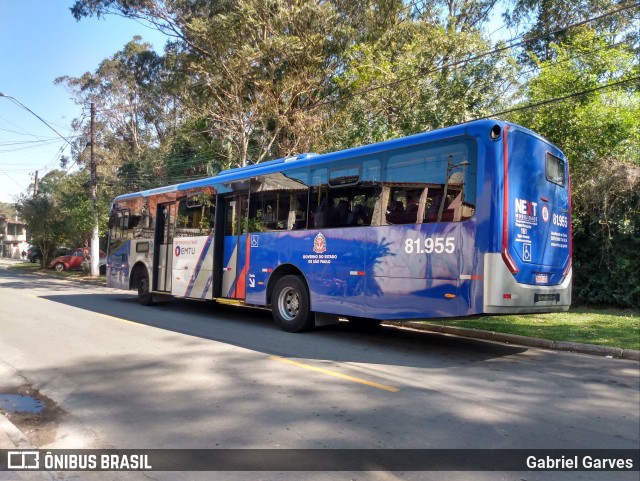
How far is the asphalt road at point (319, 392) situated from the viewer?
427 cm

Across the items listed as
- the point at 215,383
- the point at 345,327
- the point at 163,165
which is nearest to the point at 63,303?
the point at 345,327

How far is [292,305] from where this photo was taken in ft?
32.4

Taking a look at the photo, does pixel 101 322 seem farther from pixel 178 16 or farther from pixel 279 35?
pixel 178 16

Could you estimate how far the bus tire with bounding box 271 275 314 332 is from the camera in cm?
942

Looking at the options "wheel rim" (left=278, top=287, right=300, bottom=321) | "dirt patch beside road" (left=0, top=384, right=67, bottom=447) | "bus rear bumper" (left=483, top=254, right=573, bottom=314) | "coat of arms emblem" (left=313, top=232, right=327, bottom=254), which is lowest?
"dirt patch beside road" (left=0, top=384, right=67, bottom=447)

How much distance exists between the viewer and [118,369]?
22.0 feet

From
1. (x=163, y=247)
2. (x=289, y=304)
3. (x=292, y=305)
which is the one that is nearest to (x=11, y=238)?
(x=163, y=247)

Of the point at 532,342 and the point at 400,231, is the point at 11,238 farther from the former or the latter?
the point at 532,342

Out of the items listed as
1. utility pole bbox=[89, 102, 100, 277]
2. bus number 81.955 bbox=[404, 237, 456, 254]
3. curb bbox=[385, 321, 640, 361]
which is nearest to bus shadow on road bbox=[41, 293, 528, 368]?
curb bbox=[385, 321, 640, 361]

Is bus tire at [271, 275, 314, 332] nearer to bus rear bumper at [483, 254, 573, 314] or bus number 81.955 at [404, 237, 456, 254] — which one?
bus number 81.955 at [404, 237, 456, 254]

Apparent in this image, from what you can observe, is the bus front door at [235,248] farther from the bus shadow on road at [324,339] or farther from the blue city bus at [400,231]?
the bus shadow on road at [324,339]

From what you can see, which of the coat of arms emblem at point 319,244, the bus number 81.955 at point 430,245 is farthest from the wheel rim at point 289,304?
the bus number 81.955 at point 430,245

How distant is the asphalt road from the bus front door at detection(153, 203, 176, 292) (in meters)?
3.79

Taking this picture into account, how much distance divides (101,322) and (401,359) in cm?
684
